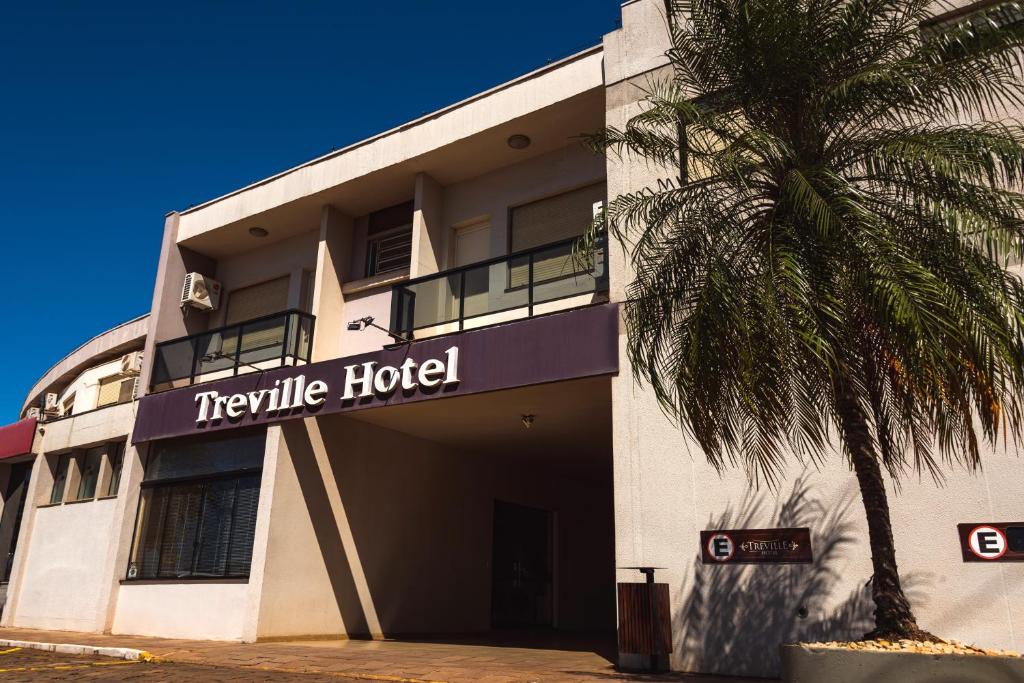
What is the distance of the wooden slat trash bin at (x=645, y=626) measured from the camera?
939 centimetres

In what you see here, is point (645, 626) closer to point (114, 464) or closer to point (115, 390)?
point (114, 464)

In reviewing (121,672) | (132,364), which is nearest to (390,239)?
(132,364)

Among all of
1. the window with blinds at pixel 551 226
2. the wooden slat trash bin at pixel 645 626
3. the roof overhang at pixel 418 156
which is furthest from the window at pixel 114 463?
the wooden slat trash bin at pixel 645 626

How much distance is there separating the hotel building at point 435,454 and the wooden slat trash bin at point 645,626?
46mm

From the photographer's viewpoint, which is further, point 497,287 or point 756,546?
point 497,287

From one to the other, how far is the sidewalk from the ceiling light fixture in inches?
326

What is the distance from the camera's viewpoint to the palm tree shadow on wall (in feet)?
28.4

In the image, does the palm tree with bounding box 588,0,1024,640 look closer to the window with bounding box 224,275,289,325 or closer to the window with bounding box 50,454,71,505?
the window with bounding box 224,275,289,325

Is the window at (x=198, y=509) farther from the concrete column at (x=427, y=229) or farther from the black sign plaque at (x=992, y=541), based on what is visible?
the black sign plaque at (x=992, y=541)

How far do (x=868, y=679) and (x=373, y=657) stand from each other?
6977 mm

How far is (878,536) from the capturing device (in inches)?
263

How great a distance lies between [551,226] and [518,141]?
157cm

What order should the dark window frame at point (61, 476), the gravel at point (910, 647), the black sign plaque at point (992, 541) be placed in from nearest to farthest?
the gravel at point (910, 647)
the black sign plaque at point (992, 541)
the dark window frame at point (61, 476)

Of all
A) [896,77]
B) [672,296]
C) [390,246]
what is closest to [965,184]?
[896,77]
